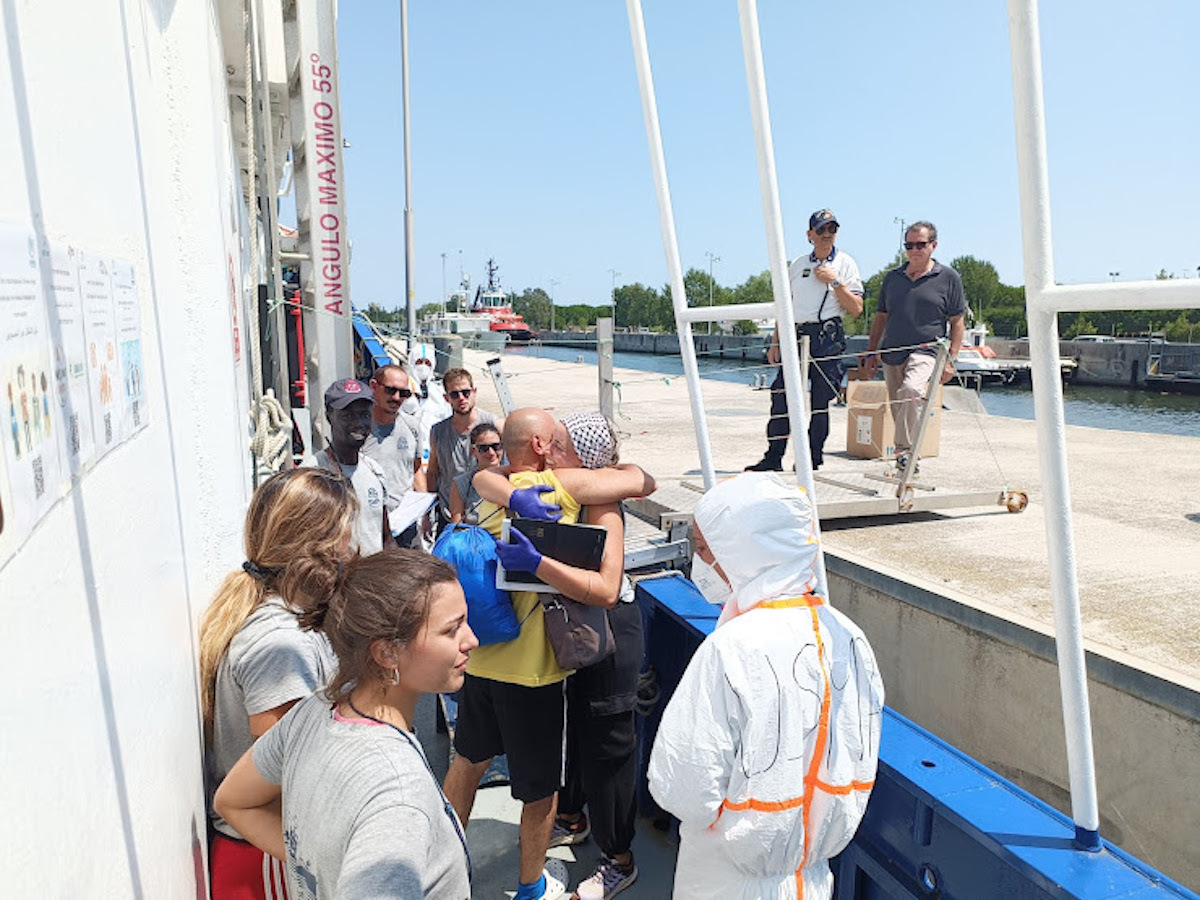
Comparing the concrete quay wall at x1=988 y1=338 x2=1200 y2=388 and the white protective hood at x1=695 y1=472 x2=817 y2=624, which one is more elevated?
the white protective hood at x1=695 y1=472 x2=817 y2=624

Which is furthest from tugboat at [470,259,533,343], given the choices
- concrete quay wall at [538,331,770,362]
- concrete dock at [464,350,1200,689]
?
concrete dock at [464,350,1200,689]

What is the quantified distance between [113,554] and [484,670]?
1.72 metres

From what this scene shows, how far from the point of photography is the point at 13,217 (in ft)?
2.28

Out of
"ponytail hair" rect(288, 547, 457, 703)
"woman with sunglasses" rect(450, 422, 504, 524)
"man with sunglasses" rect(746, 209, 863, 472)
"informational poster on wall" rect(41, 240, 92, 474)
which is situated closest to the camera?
"informational poster on wall" rect(41, 240, 92, 474)

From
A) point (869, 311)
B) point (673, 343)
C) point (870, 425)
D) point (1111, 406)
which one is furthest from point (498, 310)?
point (870, 425)

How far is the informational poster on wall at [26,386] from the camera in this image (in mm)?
636

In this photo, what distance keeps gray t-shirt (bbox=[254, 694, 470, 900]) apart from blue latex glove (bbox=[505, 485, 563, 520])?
1108 mm

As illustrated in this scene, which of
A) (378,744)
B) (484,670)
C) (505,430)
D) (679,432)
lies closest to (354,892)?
(378,744)

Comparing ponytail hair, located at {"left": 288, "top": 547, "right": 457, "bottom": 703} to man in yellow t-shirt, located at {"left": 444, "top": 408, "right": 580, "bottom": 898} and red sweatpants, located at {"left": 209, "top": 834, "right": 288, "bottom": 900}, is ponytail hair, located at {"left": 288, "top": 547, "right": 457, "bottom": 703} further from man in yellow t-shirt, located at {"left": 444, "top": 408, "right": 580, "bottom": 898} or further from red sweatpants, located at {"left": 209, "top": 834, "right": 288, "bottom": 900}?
man in yellow t-shirt, located at {"left": 444, "top": 408, "right": 580, "bottom": 898}

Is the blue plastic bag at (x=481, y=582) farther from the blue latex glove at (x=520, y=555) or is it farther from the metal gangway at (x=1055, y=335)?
the metal gangway at (x=1055, y=335)

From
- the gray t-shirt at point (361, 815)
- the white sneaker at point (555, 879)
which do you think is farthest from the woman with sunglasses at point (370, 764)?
the white sneaker at point (555, 879)


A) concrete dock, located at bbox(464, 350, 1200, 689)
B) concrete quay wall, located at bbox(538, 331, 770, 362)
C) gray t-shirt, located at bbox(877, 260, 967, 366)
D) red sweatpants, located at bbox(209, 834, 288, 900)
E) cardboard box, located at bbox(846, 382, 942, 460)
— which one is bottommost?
concrete dock, located at bbox(464, 350, 1200, 689)

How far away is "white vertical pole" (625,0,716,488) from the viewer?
2.95 meters

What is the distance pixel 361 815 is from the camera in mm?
1278
